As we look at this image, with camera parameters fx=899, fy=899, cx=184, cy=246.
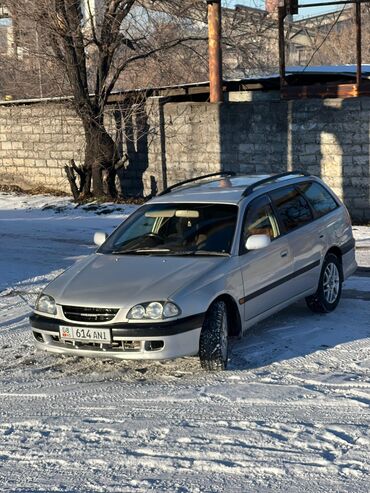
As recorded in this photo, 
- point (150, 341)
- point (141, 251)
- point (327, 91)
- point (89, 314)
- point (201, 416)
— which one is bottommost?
point (201, 416)

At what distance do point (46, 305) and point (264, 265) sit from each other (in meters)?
1.95

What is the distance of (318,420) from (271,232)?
2642 mm

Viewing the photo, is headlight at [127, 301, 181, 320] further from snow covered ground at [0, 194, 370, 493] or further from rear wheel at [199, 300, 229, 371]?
snow covered ground at [0, 194, 370, 493]

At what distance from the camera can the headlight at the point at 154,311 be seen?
6.91m

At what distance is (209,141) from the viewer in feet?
56.3

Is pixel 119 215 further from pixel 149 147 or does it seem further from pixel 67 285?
pixel 67 285

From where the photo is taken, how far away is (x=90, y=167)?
62.8 feet

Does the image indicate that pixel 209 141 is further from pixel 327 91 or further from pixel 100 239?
pixel 100 239

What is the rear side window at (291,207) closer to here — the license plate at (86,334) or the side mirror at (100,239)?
the side mirror at (100,239)

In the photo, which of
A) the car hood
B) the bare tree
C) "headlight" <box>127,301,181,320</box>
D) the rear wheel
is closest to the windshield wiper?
the car hood

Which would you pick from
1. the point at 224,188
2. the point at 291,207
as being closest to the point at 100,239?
the point at 224,188

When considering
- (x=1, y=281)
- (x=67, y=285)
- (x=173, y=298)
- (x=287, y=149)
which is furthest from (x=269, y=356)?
(x=287, y=149)

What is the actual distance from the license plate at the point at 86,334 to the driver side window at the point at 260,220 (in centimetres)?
171

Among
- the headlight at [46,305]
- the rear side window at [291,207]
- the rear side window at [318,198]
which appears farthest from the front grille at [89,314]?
the rear side window at [318,198]
